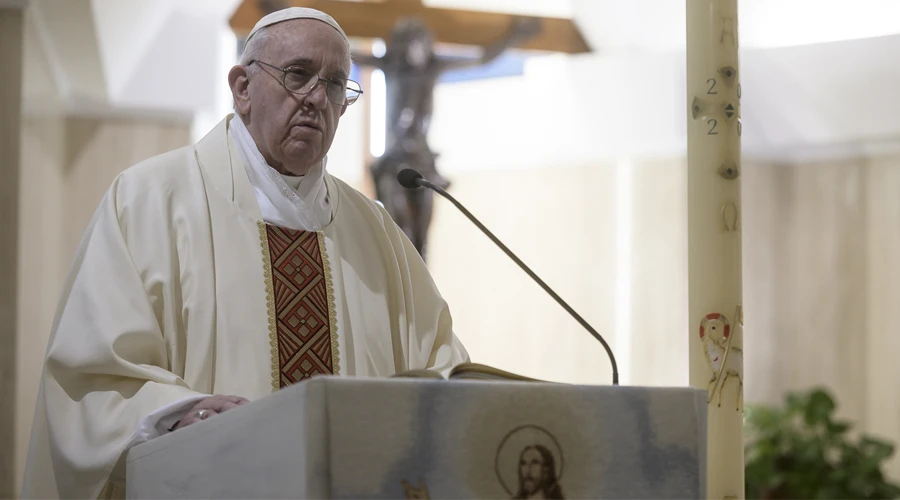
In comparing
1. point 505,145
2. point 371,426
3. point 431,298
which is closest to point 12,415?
point 431,298

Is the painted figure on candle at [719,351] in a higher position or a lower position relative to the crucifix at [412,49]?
lower

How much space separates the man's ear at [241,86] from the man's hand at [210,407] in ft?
3.03

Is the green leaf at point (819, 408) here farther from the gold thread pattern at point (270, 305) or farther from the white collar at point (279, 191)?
the gold thread pattern at point (270, 305)

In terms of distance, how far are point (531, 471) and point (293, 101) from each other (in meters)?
1.31

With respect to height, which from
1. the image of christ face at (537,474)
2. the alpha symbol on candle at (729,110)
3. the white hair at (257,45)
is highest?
the white hair at (257,45)

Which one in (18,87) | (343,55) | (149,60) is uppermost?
(149,60)

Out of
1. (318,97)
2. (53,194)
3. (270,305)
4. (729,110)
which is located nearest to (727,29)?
(729,110)

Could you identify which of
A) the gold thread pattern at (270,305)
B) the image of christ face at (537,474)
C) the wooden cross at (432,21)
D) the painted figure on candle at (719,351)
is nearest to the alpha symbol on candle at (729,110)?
the painted figure on candle at (719,351)

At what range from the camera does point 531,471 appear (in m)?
1.71

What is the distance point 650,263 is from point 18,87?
14.4 ft

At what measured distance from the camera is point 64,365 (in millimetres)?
2301

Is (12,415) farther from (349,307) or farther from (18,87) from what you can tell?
(349,307)

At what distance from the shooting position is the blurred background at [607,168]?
7090 mm

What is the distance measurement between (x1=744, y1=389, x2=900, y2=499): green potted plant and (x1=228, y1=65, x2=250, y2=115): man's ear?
4.60 meters
